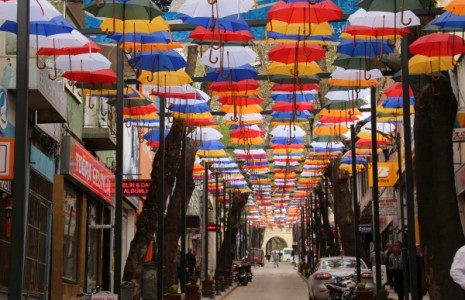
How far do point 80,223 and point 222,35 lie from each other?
12115 millimetres

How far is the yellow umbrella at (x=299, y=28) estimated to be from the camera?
620 inches

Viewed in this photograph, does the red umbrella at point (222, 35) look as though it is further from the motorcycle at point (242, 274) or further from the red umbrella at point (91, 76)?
the motorcycle at point (242, 274)

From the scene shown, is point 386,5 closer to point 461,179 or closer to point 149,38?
point 149,38

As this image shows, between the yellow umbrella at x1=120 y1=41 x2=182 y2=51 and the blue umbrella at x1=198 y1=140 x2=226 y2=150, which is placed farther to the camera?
the blue umbrella at x1=198 y1=140 x2=226 y2=150

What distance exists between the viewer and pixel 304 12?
1509 centimetres

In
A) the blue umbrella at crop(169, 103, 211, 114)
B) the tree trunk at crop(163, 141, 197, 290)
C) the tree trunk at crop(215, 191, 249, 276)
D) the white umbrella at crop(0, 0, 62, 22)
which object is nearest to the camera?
the white umbrella at crop(0, 0, 62, 22)

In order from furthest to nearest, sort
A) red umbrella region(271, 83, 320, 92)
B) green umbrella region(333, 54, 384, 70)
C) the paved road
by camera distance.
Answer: the paved road, red umbrella region(271, 83, 320, 92), green umbrella region(333, 54, 384, 70)

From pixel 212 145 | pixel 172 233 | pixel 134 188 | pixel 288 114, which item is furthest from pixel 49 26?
pixel 212 145

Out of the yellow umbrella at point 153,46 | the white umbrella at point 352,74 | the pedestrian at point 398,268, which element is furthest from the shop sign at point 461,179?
the yellow umbrella at point 153,46

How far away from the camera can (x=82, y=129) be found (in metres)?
26.6

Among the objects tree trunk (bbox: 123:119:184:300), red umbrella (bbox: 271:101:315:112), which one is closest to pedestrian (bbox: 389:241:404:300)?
red umbrella (bbox: 271:101:315:112)

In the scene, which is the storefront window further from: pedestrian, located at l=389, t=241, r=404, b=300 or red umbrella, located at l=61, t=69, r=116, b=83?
pedestrian, located at l=389, t=241, r=404, b=300

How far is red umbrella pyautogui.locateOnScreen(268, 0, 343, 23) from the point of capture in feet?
49.4

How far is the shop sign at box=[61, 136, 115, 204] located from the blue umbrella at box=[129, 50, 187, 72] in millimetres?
5771
